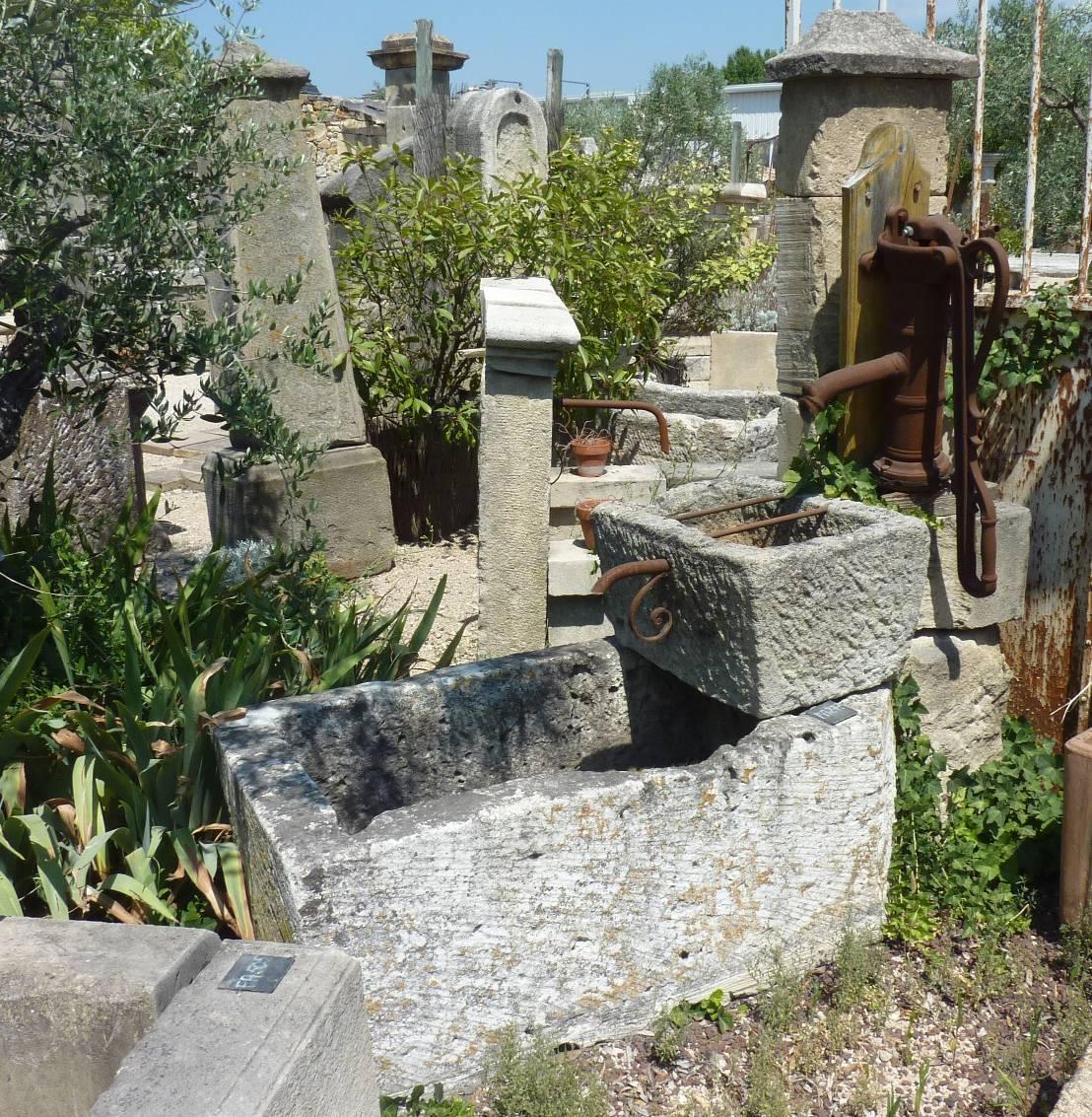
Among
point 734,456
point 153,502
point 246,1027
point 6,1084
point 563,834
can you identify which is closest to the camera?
point 246,1027

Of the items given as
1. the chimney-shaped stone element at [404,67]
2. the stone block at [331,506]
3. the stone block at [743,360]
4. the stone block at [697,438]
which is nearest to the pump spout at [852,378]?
the stone block at [697,438]

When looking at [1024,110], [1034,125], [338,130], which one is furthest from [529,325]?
[338,130]

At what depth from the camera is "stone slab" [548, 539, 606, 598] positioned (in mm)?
4691

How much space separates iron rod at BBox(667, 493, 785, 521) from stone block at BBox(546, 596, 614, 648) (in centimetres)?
141

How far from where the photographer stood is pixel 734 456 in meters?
6.59

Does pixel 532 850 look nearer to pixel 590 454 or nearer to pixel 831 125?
pixel 831 125

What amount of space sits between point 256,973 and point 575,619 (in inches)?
115

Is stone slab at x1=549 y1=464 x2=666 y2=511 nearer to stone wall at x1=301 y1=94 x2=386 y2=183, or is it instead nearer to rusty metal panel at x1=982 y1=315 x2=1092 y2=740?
rusty metal panel at x1=982 y1=315 x2=1092 y2=740

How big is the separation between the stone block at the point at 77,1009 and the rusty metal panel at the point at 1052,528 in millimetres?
2663

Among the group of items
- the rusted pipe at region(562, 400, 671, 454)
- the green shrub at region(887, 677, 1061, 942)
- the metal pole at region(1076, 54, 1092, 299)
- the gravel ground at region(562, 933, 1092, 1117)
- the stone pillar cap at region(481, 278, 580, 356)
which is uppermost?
the metal pole at region(1076, 54, 1092, 299)

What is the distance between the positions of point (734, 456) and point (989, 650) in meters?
3.11

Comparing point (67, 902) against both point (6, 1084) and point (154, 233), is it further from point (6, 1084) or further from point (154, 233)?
point (154, 233)

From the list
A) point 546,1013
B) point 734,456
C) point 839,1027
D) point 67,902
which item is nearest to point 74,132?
point 67,902

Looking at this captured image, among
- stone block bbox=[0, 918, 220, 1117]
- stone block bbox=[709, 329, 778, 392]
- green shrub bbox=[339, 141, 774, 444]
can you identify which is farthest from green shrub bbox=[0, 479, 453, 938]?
stone block bbox=[709, 329, 778, 392]
